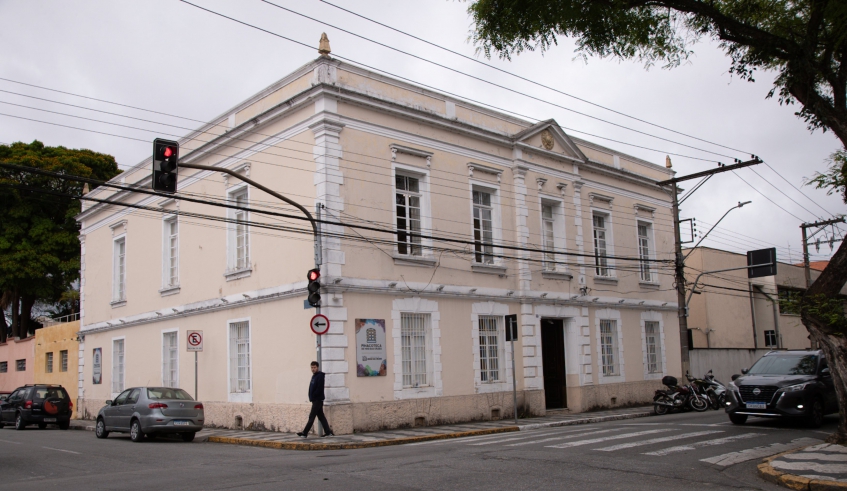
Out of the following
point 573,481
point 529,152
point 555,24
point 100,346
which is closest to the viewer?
point 573,481

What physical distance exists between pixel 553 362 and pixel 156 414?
11793 millimetres

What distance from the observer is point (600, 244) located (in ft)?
84.9

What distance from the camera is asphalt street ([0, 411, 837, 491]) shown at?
9.30 metres

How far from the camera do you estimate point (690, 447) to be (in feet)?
39.4

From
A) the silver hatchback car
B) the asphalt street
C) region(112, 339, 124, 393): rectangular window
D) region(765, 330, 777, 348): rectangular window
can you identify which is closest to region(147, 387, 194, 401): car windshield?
the silver hatchback car

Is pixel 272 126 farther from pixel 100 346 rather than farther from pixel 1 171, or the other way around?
pixel 1 171

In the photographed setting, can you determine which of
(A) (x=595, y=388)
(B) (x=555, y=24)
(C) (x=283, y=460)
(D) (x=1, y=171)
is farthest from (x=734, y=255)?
(D) (x=1, y=171)

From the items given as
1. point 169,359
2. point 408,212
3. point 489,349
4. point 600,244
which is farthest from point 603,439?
point 169,359

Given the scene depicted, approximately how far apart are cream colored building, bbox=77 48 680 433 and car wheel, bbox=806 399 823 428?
786 cm

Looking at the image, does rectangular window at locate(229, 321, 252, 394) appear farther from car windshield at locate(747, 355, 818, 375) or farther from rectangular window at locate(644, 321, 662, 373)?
rectangular window at locate(644, 321, 662, 373)

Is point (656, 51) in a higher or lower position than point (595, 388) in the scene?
higher

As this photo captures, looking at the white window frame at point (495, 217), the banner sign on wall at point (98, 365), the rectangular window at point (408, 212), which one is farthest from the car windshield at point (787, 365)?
the banner sign on wall at point (98, 365)

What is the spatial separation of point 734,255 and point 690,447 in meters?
28.8

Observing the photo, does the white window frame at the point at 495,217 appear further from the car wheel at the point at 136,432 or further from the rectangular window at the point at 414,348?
the car wheel at the point at 136,432
